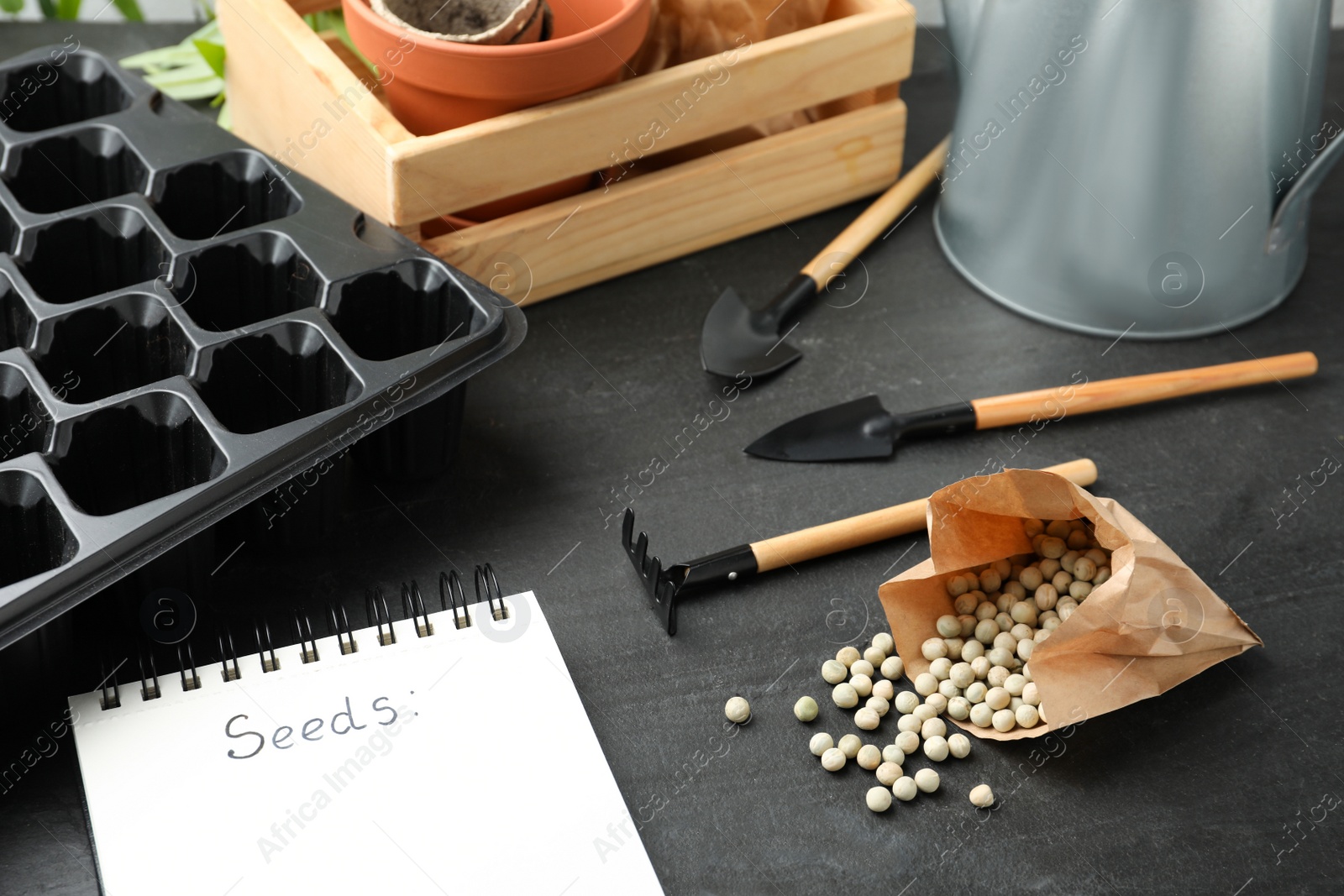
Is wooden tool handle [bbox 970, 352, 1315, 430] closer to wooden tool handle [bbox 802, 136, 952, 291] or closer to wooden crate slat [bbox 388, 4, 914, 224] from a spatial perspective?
wooden tool handle [bbox 802, 136, 952, 291]

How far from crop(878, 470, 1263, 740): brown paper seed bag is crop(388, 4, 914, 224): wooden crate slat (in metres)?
0.34

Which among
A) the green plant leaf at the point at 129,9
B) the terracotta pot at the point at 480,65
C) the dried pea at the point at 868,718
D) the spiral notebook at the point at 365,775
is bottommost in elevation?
the spiral notebook at the point at 365,775

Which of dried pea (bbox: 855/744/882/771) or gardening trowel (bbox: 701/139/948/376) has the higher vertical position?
gardening trowel (bbox: 701/139/948/376)

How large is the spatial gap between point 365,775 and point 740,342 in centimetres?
39

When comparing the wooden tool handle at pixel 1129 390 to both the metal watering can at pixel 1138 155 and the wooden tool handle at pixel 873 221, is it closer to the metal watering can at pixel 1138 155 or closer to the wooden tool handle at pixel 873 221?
the metal watering can at pixel 1138 155

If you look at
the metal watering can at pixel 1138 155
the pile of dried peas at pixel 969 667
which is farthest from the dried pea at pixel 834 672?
the metal watering can at pixel 1138 155

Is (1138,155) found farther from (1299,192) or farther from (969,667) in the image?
(969,667)

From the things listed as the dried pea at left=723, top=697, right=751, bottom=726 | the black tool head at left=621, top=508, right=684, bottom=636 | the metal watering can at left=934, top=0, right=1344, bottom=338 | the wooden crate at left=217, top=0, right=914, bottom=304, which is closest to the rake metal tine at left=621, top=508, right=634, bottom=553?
the black tool head at left=621, top=508, right=684, bottom=636

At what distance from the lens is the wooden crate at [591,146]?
74 centimetres

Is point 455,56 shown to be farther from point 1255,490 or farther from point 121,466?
A: point 1255,490

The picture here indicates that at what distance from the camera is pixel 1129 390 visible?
29.9 inches

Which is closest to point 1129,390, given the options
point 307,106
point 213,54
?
point 307,106

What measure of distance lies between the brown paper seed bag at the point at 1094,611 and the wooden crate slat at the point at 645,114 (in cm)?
34

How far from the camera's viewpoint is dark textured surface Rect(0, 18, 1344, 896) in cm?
54
